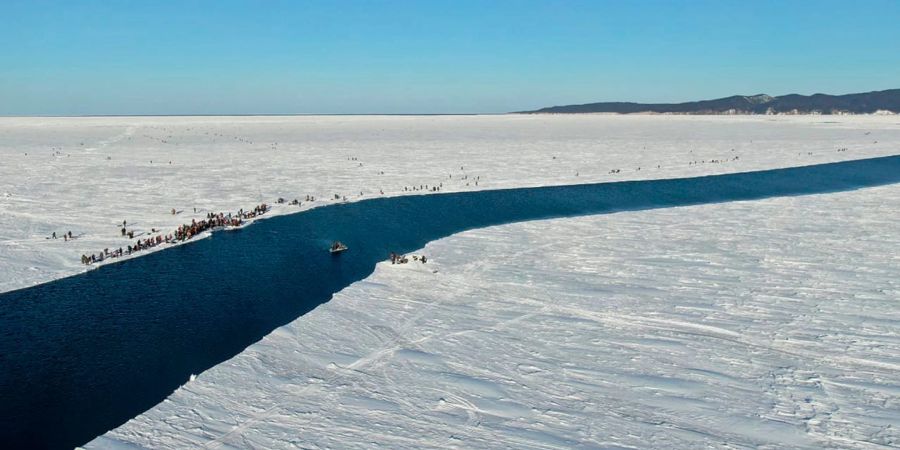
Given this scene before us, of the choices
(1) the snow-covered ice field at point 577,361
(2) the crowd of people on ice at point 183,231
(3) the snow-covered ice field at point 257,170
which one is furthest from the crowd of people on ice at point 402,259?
(3) the snow-covered ice field at point 257,170

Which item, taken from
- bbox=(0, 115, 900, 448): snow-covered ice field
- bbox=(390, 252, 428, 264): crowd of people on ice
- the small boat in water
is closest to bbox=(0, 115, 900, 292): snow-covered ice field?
bbox=(0, 115, 900, 448): snow-covered ice field

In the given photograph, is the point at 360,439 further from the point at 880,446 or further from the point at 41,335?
the point at 41,335

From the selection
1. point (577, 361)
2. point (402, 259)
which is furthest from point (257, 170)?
point (577, 361)

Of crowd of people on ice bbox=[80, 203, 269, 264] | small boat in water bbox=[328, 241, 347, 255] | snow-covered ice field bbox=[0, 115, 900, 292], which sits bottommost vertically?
small boat in water bbox=[328, 241, 347, 255]

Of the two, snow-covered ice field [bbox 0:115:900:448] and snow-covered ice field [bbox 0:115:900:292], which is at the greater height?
snow-covered ice field [bbox 0:115:900:292]

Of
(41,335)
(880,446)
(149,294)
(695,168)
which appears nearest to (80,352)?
(41,335)

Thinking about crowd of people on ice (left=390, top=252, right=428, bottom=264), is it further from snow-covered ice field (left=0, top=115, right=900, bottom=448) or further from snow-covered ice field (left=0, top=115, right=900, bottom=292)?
snow-covered ice field (left=0, top=115, right=900, bottom=292)

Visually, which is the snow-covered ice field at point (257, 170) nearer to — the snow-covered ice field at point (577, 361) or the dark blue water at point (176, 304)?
the dark blue water at point (176, 304)
